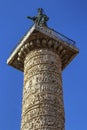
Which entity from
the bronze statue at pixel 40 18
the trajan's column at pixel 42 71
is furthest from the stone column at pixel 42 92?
the bronze statue at pixel 40 18

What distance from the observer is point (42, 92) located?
7617 mm

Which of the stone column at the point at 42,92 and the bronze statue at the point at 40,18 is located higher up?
the bronze statue at the point at 40,18

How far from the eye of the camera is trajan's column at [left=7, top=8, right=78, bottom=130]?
7.31 metres

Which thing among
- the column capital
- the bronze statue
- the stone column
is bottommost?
the stone column

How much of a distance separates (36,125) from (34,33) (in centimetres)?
255

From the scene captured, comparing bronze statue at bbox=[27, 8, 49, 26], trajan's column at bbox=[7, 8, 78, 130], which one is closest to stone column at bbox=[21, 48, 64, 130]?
trajan's column at bbox=[7, 8, 78, 130]

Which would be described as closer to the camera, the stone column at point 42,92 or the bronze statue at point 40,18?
the stone column at point 42,92

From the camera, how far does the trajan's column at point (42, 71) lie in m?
7.31

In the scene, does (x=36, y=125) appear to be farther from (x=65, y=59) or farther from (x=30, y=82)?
(x=65, y=59)

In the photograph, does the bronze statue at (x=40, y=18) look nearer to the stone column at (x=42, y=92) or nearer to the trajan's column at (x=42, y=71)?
the trajan's column at (x=42, y=71)

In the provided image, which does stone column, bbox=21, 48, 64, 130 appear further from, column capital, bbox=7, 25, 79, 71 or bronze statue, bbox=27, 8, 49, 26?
bronze statue, bbox=27, 8, 49, 26

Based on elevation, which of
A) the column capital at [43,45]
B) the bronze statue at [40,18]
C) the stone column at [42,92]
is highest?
the bronze statue at [40,18]

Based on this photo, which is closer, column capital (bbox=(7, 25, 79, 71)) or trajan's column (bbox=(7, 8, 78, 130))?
trajan's column (bbox=(7, 8, 78, 130))

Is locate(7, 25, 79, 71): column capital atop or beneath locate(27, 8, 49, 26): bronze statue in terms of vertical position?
beneath
